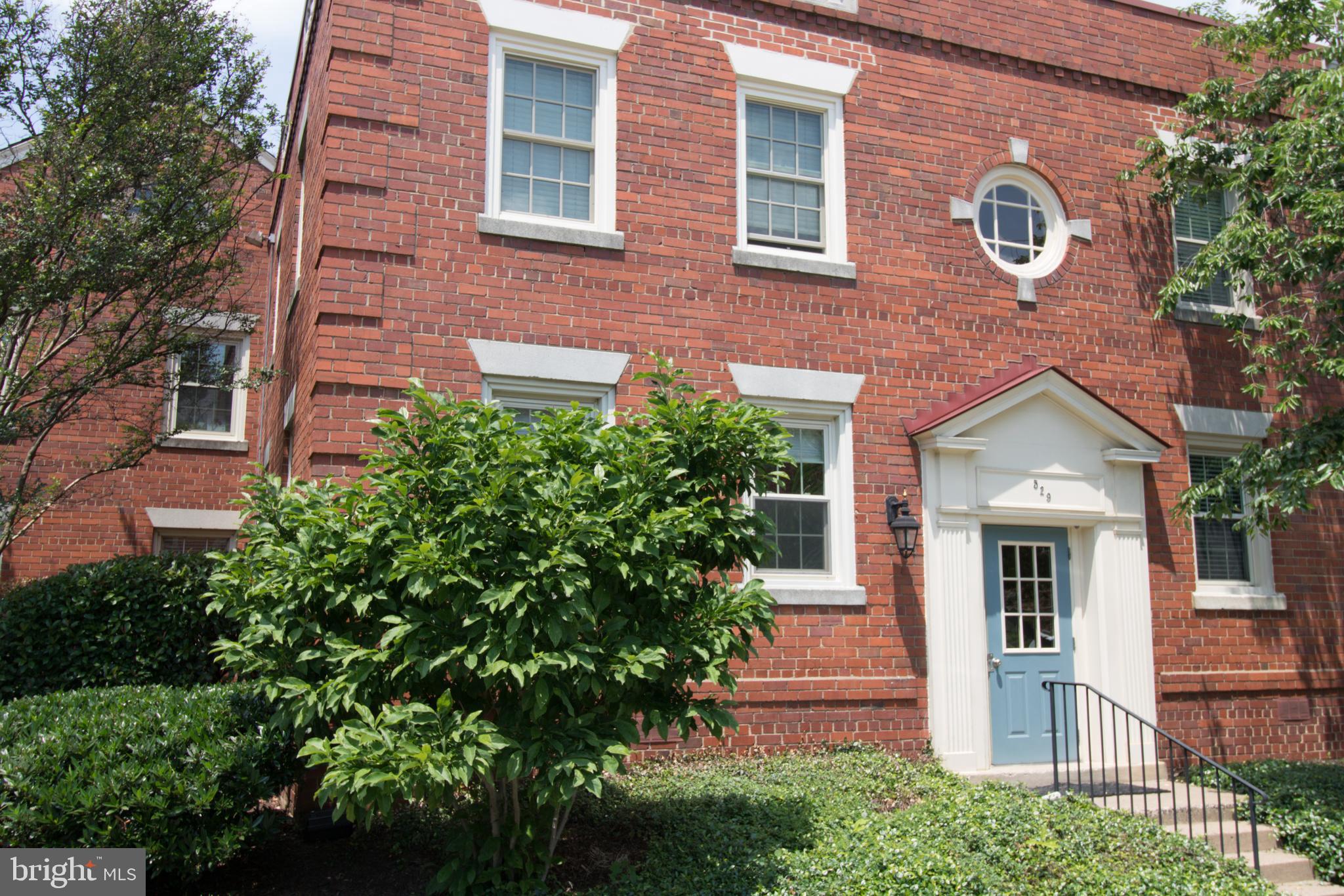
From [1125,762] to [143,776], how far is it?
27.0 ft

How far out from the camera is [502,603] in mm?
5164

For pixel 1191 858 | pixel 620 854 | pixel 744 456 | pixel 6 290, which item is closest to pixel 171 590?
pixel 6 290

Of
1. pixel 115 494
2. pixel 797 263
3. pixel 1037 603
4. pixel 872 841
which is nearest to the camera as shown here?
pixel 872 841

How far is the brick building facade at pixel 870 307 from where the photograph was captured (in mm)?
8477

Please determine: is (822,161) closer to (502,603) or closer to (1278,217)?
(1278,217)

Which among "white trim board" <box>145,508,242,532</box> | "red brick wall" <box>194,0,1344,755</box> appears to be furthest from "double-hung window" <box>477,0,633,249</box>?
"white trim board" <box>145,508,242,532</box>

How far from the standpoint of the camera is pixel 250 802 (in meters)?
6.06

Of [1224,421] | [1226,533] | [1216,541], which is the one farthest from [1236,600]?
[1224,421]

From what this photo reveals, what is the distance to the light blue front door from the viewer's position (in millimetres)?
9500

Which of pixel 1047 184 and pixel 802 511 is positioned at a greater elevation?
pixel 1047 184

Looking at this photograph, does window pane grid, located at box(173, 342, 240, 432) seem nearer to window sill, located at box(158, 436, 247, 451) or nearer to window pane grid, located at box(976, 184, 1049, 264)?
window sill, located at box(158, 436, 247, 451)

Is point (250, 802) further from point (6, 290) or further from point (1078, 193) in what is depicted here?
point (1078, 193)

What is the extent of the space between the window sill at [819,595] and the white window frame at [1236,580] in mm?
3808

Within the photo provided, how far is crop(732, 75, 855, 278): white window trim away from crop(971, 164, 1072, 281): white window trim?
1543 mm
